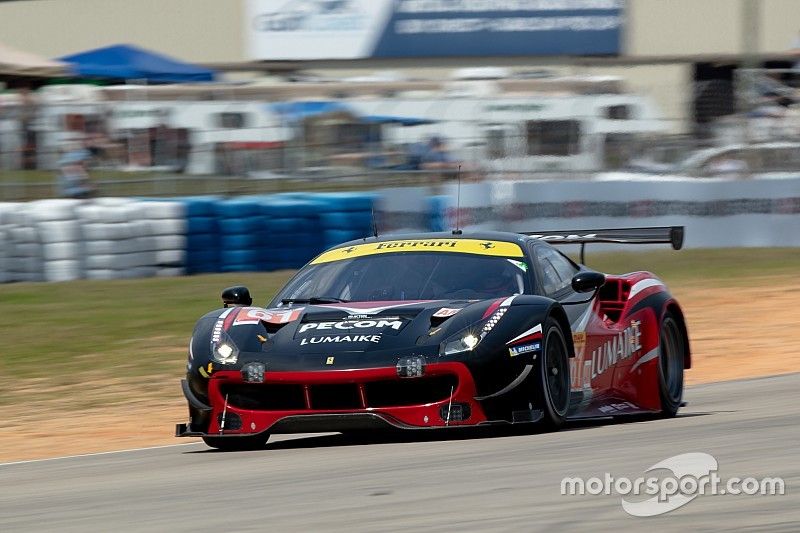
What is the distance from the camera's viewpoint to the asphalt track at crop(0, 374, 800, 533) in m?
4.71

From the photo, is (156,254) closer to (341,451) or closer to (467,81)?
(467,81)

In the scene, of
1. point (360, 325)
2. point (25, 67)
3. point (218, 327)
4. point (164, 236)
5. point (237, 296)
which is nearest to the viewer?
point (360, 325)

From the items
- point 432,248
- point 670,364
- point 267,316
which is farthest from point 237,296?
point 670,364

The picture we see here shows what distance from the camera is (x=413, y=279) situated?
7613 millimetres

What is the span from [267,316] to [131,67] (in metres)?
18.9

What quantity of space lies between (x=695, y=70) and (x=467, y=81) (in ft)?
40.7

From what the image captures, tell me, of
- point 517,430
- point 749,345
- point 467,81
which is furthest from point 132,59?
point 517,430

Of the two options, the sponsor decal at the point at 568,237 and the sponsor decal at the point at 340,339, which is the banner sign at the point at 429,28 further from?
the sponsor decal at the point at 340,339

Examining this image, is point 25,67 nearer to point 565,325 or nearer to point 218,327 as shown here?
point 218,327

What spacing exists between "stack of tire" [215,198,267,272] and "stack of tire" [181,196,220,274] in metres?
0.07

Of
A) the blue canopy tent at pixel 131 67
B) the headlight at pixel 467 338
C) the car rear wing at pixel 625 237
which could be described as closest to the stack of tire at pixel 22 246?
the blue canopy tent at pixel 131 67

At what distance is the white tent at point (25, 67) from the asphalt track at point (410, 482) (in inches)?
610

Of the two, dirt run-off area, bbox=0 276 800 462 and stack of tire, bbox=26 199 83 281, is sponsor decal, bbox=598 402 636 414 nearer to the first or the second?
dirt run-off area, bbox=0 276 800 462

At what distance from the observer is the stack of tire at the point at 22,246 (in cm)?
1642
